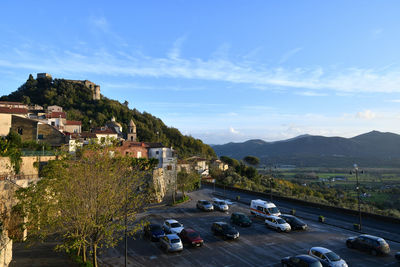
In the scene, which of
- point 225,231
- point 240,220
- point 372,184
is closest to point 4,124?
point 225,231

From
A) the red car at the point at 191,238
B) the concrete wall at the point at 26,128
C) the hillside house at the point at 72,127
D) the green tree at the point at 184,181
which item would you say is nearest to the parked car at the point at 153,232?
the red car at the point at 191,238

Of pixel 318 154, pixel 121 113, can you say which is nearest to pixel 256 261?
pixel 121 113

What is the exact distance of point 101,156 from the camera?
18641mm

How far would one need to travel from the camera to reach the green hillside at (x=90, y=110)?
116 metres

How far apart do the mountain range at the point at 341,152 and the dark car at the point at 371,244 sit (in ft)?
407

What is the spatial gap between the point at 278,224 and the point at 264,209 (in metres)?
4.34

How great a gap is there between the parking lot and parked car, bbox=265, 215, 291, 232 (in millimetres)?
516

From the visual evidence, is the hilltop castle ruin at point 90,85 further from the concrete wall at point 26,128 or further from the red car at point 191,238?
the red car at point 191,238

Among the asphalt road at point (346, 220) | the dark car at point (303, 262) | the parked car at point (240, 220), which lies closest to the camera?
the dark car at point (303, 262)

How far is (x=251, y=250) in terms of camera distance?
21.8 m

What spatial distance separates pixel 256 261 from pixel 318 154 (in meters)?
174

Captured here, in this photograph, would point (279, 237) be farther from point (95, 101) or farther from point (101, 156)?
point (95, 101)

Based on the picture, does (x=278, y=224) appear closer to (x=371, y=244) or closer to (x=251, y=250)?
(x=251, y=250)

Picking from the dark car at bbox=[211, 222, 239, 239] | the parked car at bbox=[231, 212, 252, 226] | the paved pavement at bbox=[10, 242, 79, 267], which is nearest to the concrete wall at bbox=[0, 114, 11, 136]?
the paved pavement at bbox=[10, 242, 79, 267]
